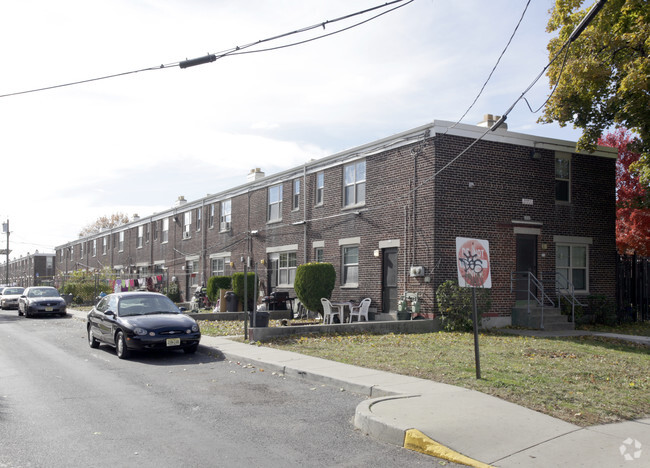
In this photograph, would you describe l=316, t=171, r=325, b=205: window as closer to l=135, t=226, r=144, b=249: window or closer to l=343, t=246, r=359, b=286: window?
l=343, t=246, r=359, b=286: window

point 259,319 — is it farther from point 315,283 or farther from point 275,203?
point 275,203

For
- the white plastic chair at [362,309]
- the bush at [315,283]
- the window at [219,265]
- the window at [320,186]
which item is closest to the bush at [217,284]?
the window at [219,265]

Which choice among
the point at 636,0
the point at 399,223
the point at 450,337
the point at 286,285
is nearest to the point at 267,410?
the point at 450,337

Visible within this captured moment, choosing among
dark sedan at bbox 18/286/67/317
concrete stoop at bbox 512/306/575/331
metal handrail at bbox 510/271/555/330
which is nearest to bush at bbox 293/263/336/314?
metal handrail at bbox 510/271/555/330

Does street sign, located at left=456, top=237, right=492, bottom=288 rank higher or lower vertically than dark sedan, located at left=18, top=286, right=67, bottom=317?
higher

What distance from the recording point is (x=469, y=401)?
7.56 m

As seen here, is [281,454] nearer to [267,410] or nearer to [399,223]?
[267,410]

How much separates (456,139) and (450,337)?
6168 millimetres

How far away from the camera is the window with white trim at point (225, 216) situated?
99.5 feet

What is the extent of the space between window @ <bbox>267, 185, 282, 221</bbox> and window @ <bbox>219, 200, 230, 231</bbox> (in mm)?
4149

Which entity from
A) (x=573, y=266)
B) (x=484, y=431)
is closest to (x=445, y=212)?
(x=573, y=266)

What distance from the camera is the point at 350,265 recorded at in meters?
21.2

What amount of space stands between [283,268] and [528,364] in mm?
15768

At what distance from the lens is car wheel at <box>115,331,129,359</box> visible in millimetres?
12625
